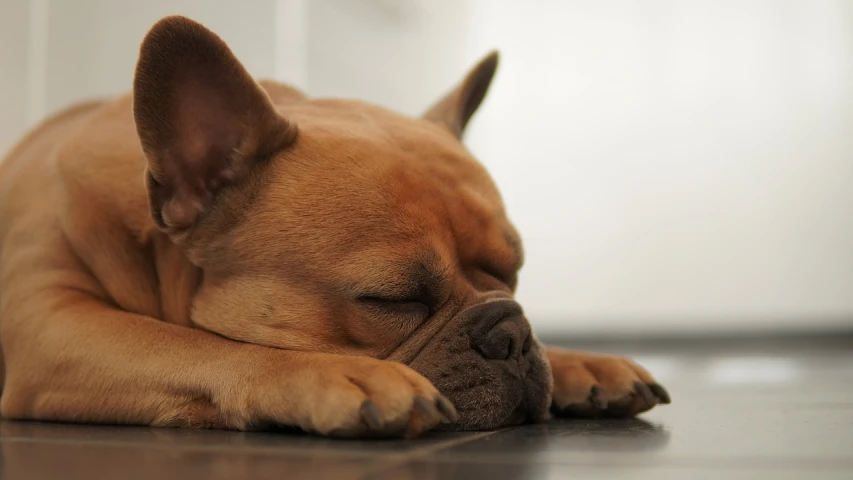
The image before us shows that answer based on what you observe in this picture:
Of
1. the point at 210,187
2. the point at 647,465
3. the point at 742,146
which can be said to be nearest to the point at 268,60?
the point at 742,146

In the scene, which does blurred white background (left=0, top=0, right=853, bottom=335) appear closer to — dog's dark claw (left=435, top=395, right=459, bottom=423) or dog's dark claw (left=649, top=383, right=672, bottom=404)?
dog's dark claw (left=649, top=383, right=672, bottom=404)

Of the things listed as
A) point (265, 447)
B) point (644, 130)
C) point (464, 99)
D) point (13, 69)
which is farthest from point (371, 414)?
point (644, 130)

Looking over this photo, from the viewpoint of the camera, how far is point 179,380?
146 cm

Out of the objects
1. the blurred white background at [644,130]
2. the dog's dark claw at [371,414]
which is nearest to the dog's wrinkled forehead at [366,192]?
the dog's dark claw at [371,414]

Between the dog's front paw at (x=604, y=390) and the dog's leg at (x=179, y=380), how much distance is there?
52cm

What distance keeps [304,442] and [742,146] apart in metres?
3.80

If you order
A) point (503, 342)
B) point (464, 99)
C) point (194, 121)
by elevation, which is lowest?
point (503, 342)

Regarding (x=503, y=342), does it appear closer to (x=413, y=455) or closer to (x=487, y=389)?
(x=487, y=389)

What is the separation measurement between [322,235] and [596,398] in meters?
0.61

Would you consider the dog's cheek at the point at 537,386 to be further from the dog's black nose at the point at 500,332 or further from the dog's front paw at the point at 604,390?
the dog's front paw at the point at 604,390

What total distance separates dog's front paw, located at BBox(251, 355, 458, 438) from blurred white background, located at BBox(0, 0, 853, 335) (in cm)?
307

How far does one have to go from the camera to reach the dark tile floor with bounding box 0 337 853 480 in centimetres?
103

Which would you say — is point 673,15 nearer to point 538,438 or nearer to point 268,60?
point 268,60

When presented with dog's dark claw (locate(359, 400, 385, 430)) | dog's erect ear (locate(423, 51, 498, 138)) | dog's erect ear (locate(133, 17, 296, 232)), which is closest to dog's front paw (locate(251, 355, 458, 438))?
dog's dark claw (locate(359, 400, 385, 430))
